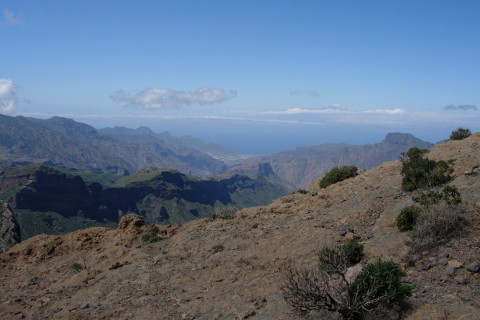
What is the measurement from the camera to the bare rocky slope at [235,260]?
9.32 metres

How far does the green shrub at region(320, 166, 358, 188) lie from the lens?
2321cm

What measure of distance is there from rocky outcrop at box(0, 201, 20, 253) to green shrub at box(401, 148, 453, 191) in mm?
24201

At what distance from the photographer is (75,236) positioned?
19.6 m

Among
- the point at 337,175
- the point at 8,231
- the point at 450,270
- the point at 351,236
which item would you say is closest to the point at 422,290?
the point at 450,270

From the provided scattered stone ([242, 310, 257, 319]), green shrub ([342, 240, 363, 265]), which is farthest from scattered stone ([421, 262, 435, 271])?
scattered stone ([242, 310, 257, 319])

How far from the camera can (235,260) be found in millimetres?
13594

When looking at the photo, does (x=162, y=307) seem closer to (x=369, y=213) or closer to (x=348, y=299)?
(x=348, y=299)

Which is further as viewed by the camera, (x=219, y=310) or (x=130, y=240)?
(x=130, y=240)

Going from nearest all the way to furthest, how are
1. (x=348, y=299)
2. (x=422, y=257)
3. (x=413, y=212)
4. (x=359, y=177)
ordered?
(x=348, y=299), (x=422, y=257), (x=413, y=212), (x=359, y=177)

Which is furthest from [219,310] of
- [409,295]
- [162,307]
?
[409,295]

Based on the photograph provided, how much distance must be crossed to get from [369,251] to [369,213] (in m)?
3.77

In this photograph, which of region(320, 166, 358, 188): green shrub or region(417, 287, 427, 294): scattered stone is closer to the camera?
region(417, 287, 427, 294): scattered stone

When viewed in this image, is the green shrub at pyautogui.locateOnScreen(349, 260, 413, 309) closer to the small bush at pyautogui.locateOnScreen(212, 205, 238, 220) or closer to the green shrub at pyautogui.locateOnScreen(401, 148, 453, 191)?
the green shrub at pyautogui.locateOnScreen(401, 148, 453, 191)

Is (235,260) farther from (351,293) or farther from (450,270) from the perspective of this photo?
(450,270)
